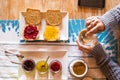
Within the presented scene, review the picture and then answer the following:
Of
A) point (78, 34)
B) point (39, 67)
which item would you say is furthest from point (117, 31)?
point (39, 67)

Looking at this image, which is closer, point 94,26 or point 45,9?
point 94,26

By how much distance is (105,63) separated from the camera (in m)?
1.15

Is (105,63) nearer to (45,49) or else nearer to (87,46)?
(87,46)

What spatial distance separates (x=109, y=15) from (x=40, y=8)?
12.5 inches

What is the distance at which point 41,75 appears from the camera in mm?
1165

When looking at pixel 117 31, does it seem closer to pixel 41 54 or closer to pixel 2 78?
pixel 41 54

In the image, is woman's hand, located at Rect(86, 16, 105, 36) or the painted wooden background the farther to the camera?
the painted wooden background

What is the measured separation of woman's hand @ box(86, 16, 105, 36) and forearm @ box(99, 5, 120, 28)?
2 centimetres

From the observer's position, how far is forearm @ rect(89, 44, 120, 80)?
1143 millimetres

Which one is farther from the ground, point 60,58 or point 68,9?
point 68,9

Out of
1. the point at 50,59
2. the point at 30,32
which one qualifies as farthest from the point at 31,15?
the point at 50,59

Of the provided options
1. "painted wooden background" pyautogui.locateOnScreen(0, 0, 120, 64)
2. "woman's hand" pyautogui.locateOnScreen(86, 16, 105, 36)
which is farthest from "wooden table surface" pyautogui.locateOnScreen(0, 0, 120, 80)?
"woman's hand" pyautogui.locateOnScreen(86, 16, 105, 36)

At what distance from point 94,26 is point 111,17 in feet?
0.28

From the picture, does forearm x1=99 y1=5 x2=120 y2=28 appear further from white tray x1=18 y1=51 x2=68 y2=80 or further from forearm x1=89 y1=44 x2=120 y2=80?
white tray x1=18 y1=51 x2=68 y2=80
